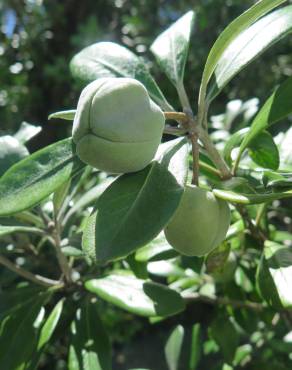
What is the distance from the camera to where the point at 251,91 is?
131 inches

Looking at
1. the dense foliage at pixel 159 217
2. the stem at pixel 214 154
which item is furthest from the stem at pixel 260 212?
the stem at pixel 214 154

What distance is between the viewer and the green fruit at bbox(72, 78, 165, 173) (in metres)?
0.68

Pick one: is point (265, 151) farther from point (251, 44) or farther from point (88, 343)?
point (88, 343)

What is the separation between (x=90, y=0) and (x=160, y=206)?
3996mm

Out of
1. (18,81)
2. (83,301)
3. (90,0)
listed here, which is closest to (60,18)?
(90,0)

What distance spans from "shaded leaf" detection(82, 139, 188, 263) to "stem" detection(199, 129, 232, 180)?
0.31 feet

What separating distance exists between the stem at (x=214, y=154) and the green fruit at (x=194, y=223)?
12cm

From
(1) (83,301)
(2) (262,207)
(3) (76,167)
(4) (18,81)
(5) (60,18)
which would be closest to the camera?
(3) (76,167)

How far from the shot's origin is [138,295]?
107 cm

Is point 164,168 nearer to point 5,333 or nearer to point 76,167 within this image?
point 76,167

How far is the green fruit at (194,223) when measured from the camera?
0.77 m

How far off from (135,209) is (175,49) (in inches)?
18.0

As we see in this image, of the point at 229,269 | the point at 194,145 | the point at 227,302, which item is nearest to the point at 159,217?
the point at 194,145

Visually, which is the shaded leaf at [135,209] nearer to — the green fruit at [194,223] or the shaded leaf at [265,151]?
the green fruit at [194,223]
